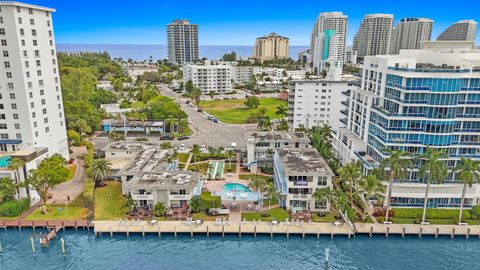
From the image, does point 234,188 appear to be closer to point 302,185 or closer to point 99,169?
point 302,185

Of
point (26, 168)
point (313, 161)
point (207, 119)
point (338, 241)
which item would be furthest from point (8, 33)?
point (207, 119)

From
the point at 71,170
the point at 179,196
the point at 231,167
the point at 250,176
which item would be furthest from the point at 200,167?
the point at 71,170

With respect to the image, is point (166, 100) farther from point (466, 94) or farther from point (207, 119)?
point (466, 94)

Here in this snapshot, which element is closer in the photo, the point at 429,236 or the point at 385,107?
the point at 429,236

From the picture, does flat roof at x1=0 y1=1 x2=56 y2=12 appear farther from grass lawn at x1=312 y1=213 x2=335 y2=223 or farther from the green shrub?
grass lawn at x1=312 y1=213 x2=335 y2=223

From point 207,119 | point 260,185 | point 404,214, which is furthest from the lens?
point 207,119

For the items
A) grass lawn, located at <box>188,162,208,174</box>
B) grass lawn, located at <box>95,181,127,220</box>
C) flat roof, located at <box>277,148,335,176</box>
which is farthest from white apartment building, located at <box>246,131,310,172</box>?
grass lawn, located at <box>95,181,127,220</box>

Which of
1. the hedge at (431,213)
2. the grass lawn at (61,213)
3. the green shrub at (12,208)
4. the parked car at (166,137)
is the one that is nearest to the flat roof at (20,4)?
the green shrub at (12,208)
